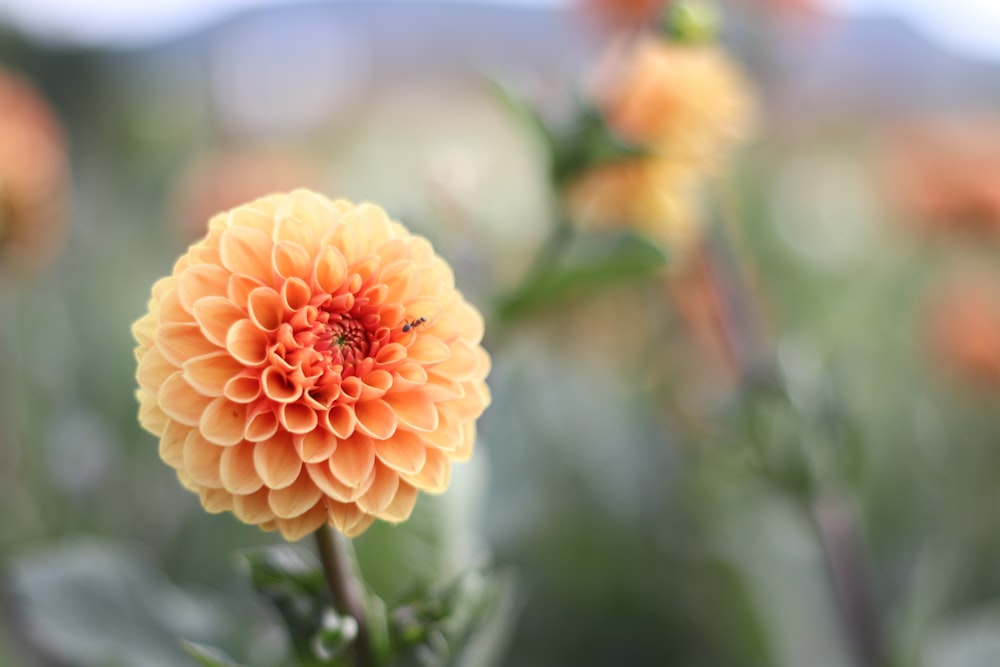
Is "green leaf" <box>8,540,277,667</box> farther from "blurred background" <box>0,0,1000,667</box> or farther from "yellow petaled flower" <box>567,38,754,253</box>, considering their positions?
"yellow petaled flower" <box>567,38,754,253</box>

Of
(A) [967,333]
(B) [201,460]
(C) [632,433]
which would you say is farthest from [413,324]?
(A) [967,333]

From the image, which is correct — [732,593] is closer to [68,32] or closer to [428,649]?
[428,649]

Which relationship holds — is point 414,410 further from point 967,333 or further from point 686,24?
point 967,333

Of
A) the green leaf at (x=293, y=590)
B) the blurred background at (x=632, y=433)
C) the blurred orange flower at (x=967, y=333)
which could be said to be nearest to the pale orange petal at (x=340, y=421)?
the green leaf at (x=293, y=590)

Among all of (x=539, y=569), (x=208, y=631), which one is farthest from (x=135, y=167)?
(x=208, y=631)

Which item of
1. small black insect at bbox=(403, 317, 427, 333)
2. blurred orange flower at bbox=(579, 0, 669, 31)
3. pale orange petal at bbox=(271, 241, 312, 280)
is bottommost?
small black insect at bbox=(403, 317, 427, 333)

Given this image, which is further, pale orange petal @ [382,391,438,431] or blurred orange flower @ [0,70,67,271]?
blurred orange flower @ [0,70,67,271]

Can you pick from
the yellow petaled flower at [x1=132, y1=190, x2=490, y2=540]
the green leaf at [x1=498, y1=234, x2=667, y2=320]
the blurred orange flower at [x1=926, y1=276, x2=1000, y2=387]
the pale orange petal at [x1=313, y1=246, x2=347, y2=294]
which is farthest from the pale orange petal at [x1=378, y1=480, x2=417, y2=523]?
the blurred orange flower at [x1=926, y1=276, x2=1000, y2=387]
